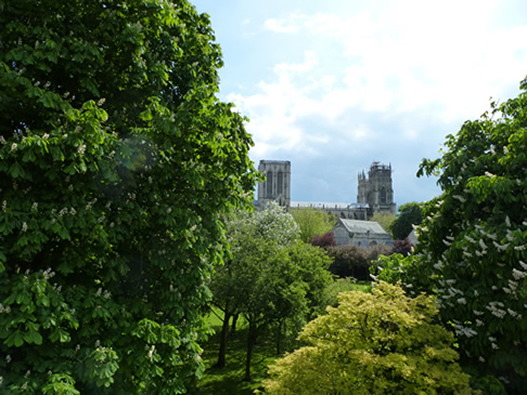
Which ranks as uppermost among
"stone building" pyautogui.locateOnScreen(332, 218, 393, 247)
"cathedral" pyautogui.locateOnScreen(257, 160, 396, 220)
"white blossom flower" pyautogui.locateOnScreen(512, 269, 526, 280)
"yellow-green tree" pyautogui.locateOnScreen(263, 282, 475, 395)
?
"cathedral" pyautogui.locateOnScreen(257, 160, 396, 220)

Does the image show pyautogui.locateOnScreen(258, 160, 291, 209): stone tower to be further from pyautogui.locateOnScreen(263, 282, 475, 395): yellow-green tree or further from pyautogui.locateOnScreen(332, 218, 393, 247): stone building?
pyautogui.locateOnScreen(263, 282, 475, 395): yellow-green tree

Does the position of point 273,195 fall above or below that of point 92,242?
above

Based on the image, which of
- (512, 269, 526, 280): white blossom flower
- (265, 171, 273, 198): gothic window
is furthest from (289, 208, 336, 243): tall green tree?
(512, 269, 526, 280): white blossom flower

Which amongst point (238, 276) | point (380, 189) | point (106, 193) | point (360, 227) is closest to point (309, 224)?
point (360, 227)

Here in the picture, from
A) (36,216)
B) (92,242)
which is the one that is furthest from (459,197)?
(36,216)

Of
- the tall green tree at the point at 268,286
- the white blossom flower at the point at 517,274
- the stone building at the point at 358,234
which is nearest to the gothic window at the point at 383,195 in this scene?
the stone building at the point at 358,234

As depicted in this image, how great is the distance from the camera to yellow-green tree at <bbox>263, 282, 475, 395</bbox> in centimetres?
816

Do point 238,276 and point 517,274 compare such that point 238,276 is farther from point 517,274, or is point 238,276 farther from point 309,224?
point 309,224

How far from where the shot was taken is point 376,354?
891 cm

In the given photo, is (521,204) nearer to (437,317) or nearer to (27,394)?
(437,317)

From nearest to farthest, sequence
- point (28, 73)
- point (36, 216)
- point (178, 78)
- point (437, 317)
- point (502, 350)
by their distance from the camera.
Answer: point (36, 216), point (28, 73), point (502, 350), point (178, 78), point (437, 317)

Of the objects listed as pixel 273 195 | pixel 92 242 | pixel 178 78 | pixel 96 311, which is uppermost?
pixel 273 195

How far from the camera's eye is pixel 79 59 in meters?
7.15

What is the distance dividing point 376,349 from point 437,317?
246 cm
